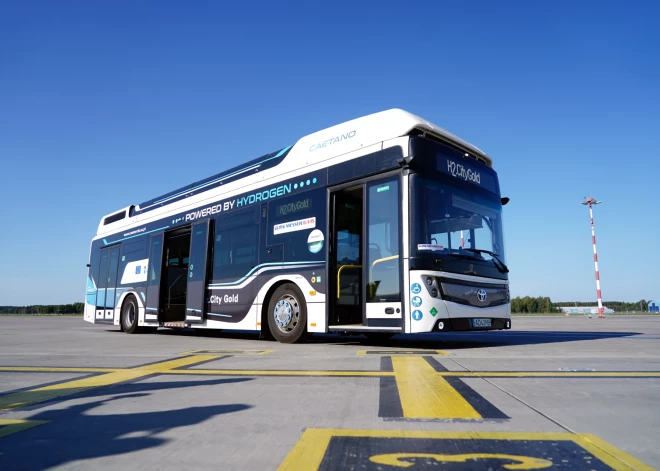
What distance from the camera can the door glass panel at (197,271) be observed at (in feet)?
34.2

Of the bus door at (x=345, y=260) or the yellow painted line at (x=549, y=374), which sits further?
the bus door at (x=345, y=260)

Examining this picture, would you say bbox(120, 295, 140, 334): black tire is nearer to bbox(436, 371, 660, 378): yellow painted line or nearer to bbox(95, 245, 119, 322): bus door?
bbox(95, 245, 119, 322): bus door

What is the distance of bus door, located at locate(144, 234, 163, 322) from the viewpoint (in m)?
12.0

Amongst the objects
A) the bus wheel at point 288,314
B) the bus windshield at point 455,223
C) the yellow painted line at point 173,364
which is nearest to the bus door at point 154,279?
the bus wheel at point 288,314

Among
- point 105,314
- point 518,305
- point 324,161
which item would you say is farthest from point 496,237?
point 518,305

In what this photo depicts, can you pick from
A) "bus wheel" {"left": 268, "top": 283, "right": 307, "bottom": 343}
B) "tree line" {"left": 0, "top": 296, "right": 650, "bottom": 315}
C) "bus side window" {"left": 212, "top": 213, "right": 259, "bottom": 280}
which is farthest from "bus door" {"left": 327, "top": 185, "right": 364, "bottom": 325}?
"tree line" {"left": 0, "top": 296, "right": 650, "bottom": 315}

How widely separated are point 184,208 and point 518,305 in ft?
221

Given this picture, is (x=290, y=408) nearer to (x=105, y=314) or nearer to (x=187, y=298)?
(x=187, y=298)

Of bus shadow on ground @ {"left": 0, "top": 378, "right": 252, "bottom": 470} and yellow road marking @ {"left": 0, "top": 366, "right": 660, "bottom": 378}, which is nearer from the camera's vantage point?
bus shadow on ground @ {"left": 0, "top": 378, "right": 252, "bottom": 470}

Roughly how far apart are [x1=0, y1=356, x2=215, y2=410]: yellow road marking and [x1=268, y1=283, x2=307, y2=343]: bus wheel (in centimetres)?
310

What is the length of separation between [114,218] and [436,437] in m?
15.0

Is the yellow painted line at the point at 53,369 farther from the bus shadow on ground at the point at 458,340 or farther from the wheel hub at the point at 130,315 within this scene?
the wheel hub at the point at 130,315

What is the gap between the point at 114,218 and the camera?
1514 cm

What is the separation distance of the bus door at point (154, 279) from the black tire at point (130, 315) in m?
0.65
